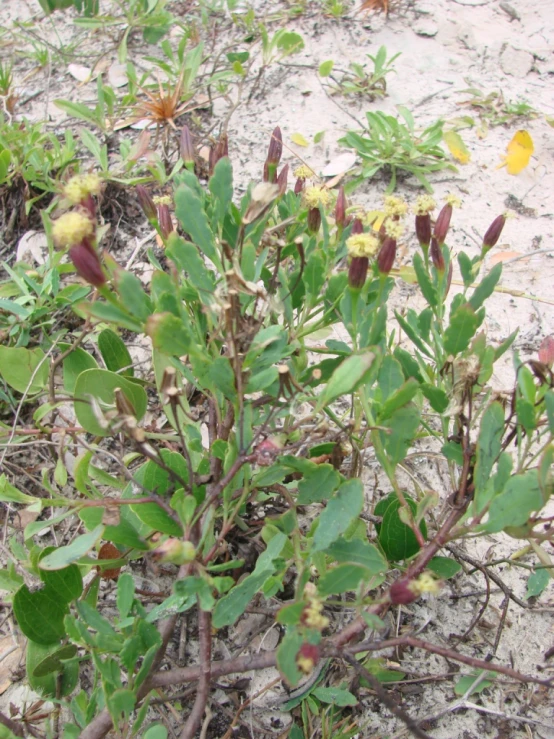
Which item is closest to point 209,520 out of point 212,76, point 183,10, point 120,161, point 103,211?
point 103,211

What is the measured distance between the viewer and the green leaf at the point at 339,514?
997mm

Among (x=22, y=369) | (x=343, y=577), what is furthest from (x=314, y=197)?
(x=22, y=369)

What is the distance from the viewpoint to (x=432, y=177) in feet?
7.77

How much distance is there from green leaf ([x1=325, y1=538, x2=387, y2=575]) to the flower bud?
18 centimetres

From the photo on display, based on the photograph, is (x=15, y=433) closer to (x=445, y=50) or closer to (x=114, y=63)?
(x=114, y=63)

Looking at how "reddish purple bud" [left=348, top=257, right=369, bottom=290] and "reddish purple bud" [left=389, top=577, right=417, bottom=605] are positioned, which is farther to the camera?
"reddish purple bud" [left=348, top=257, right=369, bottom=290]

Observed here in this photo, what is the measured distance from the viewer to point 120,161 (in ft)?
7.92

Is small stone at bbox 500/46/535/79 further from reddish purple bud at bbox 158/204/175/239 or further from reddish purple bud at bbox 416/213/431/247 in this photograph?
reddish purple bud at bbox 158/204/175/239

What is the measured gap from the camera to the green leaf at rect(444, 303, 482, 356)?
109 centimetres

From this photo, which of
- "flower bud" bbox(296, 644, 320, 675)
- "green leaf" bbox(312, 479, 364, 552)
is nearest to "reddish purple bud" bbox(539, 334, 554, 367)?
"green leaf" bbox(312, 479, 364, 552)

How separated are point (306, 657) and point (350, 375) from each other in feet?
1.39

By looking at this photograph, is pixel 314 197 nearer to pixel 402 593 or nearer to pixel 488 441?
pixel 488 441

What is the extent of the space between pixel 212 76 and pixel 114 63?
65 cm

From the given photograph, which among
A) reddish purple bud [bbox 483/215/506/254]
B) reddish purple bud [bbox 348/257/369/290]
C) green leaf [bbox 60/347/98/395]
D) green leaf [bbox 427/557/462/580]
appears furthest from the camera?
green leaf [bbox 60/347/98/395]
